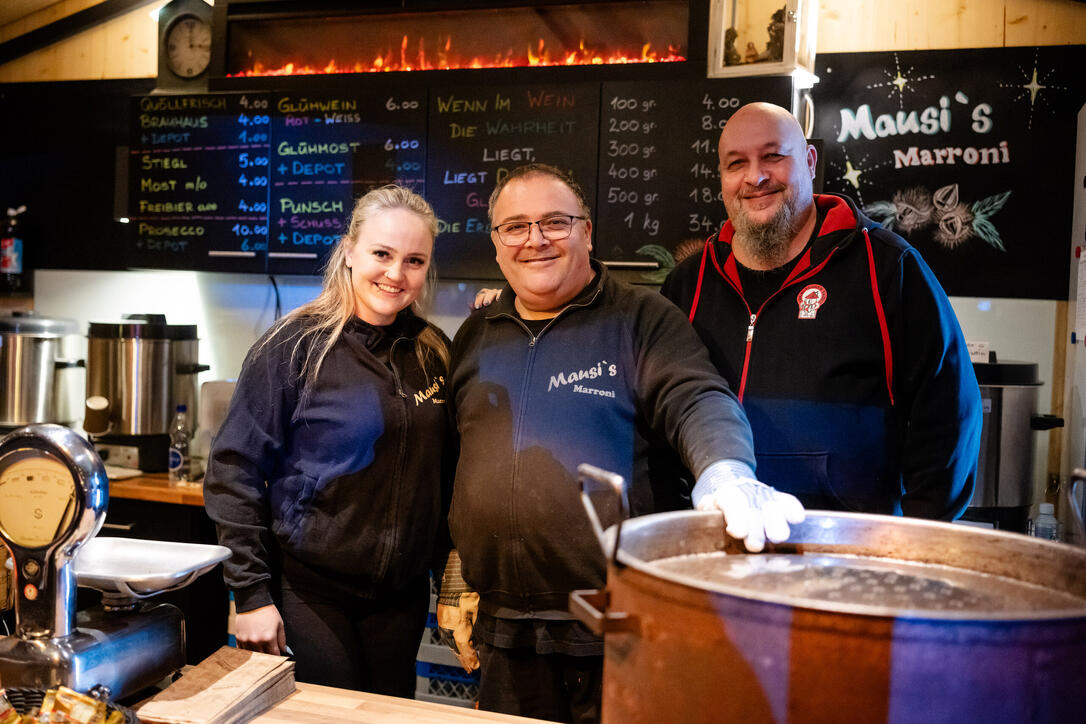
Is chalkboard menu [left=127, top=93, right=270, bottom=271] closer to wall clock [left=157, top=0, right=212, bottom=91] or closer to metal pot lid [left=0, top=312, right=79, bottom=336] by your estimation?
wall clock [left=157, top=0, right=212, bottom=91]

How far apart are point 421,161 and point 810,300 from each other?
2161 mm

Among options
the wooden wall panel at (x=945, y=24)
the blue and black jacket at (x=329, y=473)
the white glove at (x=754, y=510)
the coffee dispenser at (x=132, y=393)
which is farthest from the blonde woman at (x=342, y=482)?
the wooden wall panel at (x=945, y=24)

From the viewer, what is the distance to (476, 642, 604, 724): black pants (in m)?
1.80

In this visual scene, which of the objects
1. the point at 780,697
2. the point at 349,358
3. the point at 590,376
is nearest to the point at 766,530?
the point at 780,697

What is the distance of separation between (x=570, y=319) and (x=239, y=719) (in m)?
0.99

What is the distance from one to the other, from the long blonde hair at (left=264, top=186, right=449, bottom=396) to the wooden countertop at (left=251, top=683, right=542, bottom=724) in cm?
76

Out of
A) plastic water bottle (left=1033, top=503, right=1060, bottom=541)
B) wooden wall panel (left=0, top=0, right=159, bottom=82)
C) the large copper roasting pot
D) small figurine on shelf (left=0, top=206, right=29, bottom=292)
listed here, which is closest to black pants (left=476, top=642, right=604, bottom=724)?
the large copper roasting pot

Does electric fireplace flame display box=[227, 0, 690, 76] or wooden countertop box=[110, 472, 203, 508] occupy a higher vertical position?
electric fireplace flame display box=[227, 0, 690, 76]

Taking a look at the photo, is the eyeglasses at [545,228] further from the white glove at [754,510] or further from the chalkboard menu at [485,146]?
the chalkboard menu at [485,146]

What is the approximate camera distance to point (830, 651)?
707 mm

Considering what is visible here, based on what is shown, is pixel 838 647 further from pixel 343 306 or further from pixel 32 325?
pixel 32 325

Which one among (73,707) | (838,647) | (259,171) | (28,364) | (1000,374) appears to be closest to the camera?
(838,647)

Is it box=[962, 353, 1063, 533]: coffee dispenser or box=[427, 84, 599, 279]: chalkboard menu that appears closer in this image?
box=[962, 353, 1063, 533]: coffee dispenser

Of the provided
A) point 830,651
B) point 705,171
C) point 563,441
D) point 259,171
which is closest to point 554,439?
point 563,441
